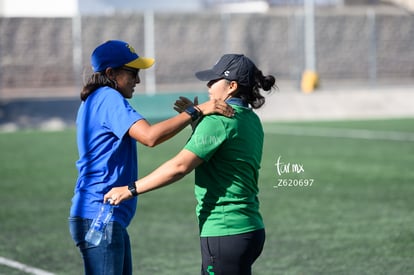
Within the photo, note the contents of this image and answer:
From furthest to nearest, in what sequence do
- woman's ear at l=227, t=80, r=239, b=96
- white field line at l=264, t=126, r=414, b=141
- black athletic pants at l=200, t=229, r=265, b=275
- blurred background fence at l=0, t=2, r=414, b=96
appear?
blurred background fence at l=0, t=2, r=414, b=96 < white field line at l=264, t=126, r=414, b=141 < woman's ear at l=227, t=80, r=239, b=96 < black athletic pants at l=200, t=229, r=265, b=275

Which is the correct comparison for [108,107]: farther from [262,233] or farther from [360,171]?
[360,171]

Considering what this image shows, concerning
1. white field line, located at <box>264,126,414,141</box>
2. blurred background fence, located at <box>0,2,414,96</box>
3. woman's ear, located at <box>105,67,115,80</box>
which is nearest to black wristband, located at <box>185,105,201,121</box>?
woman's ear, located at <box>105,67,115,80</box>

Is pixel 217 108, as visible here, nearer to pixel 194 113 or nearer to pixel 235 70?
pixel 194 113

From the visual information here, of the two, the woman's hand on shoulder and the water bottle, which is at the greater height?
the woman's hand on shoulder

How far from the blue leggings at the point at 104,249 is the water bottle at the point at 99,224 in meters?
0.02

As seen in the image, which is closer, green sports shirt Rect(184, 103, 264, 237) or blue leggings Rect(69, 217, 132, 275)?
green sports shirt Rect(184, 103, 264, 237)

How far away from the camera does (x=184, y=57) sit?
33125mm

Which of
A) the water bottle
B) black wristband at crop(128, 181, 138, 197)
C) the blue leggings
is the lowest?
the blue leggings

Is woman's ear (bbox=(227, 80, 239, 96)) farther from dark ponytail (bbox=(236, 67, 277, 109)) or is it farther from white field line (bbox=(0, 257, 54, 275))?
white field line (bbox=(0, 257, 54, 275))

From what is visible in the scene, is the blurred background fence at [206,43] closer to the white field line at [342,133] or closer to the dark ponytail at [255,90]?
the white field line at [342,133]

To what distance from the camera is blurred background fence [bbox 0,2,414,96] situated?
30203 mm

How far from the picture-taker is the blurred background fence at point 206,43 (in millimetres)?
30203

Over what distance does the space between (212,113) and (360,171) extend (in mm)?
10499

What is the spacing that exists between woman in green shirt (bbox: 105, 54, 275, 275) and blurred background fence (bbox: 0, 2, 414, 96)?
23117mm
